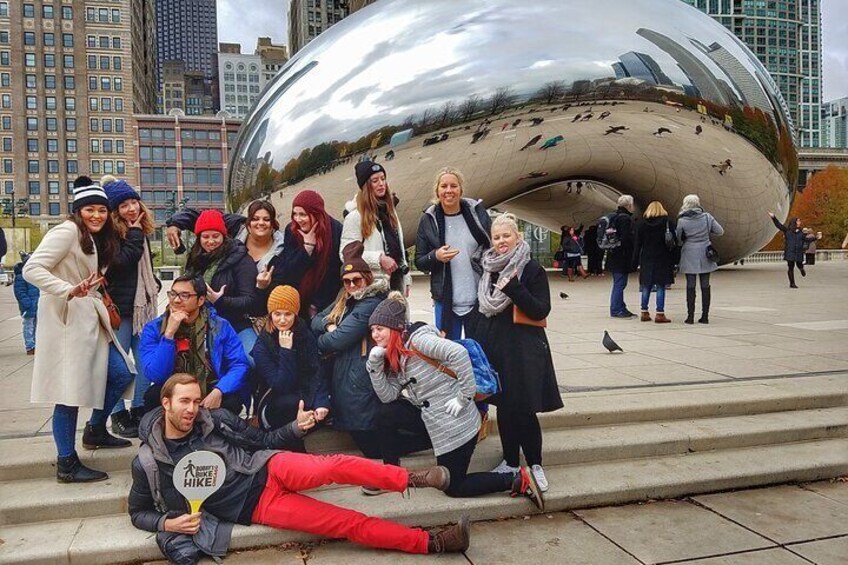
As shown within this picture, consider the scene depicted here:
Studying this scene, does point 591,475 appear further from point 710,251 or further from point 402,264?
point 710,251

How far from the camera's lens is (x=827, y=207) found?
57125 mm

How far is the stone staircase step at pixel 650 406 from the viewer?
389cm

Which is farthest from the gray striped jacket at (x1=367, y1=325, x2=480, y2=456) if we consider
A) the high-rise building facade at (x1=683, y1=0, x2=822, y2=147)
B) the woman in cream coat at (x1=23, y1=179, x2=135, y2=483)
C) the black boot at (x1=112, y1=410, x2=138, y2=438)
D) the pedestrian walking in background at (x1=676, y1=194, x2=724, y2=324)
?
the high-rise building facade at (x1=683, y1=0, x2=822, y2=147)

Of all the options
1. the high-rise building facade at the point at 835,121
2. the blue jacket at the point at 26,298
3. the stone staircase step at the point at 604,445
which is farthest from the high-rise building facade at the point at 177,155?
the high-rise building facade at the point at 835,121

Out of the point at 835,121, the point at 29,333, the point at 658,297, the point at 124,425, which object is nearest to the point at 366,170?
the point at 124,425

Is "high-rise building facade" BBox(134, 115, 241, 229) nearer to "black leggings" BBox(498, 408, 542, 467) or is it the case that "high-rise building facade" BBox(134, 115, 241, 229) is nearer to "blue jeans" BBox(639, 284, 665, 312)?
"blue jeans" BBox(639, 284, 665, 312)

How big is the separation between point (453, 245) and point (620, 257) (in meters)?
5.39

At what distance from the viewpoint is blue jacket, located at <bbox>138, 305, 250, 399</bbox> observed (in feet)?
11.5

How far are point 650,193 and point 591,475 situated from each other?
31.8 feet

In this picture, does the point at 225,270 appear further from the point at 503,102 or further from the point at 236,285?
the point at 503,102

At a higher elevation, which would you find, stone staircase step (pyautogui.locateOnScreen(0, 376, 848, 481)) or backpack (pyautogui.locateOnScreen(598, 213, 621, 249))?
backpack (pyautogui.locateOnScreen(598, 213, 621, 249))

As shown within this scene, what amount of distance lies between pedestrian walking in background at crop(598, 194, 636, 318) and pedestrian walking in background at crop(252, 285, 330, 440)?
237 inches

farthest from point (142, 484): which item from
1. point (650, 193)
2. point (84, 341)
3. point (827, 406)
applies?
point (650, 193)

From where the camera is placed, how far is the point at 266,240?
430cm
